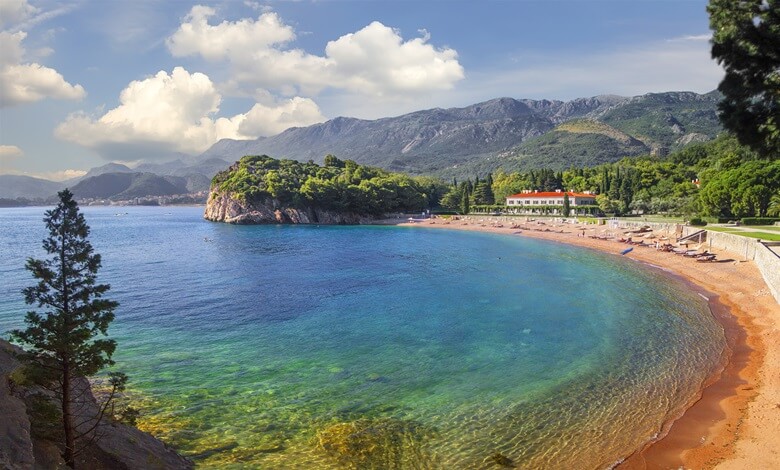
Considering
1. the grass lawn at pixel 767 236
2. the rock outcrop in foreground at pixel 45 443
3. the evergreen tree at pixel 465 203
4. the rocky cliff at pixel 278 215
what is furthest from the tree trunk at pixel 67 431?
the evergreen tree at pixel 465 203

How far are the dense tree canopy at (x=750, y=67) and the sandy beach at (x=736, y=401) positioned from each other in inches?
346

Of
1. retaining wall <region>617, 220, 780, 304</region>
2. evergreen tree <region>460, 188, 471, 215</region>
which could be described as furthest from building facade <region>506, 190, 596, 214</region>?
retaining wall <region>617, 220, 780, 304</region>

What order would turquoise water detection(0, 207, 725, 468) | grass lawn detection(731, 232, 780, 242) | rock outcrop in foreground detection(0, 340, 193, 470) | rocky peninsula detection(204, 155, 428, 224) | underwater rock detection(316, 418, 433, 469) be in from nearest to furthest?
rock outcrop in foreground detection(0, 340, 193, 470)
underwater rock detection(316, 418, 433, 469)
turquoise water detection(0, 207, 725, 468)
grass lawn detection(731, 232, 780, 242)
rocky peninsula detection(204, 155, 428, 224)

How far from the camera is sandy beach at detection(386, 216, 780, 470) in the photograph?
12359 mm

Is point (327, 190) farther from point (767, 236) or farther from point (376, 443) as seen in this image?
point (376, 443)

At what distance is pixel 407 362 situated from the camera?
66.9 ft

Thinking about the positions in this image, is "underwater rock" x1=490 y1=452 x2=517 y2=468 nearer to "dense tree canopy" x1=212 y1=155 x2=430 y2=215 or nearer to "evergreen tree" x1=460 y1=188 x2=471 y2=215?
"dense tree canopy" x1=212 y1=155 x2=430 y2=215

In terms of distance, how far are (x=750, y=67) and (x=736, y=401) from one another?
38.3ft

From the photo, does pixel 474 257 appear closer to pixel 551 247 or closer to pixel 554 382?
pixel 551 247

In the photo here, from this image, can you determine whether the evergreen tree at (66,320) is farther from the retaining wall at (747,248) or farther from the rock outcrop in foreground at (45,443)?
the retaining wall at (747,248)

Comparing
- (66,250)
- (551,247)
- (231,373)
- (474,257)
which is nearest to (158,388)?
(231,373)

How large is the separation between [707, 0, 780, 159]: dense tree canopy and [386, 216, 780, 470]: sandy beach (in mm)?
8777

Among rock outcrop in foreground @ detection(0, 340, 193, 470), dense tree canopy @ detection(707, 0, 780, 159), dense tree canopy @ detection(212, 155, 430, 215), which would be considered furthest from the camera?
dense tree canopy @ detection(212, 155, 430, 215)

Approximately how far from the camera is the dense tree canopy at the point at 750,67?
1433cm
